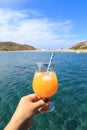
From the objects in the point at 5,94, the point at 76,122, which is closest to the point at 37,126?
the point at 76,122

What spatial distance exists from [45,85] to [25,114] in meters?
0.50

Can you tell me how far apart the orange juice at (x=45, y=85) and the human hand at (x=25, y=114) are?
7.7 inches

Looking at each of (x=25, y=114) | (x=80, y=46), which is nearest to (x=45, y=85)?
(x=25, y=114)

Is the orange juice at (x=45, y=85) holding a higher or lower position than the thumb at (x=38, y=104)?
higher

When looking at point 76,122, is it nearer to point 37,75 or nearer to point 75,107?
point 75,107

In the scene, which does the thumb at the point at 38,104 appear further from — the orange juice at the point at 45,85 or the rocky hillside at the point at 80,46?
the rocky hillside at the point at 80,46

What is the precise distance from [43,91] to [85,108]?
31.4ft

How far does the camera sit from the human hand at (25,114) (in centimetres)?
193

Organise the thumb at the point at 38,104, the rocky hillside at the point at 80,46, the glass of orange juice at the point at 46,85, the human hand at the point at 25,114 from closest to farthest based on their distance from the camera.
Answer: the human hand at the point at 25,114 < the thumb at the point at 38,104 < the glass of orange juice at the point at 46,85 < the rocky hillside at the point at 80,46

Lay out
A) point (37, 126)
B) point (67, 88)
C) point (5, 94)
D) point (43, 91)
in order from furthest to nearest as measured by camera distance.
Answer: point (67, 88)
point (5, 94)
point (37, 126)
point (43, 91)

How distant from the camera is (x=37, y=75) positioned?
8.52ft

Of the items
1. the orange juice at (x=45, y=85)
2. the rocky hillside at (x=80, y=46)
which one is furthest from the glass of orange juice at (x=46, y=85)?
the rocky hillside at (x=80, y=46)

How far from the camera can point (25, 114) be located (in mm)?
1984

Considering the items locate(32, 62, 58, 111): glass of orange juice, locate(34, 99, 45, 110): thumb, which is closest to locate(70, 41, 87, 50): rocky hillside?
locate(32, 62, 58, 111): glass of orange juice
